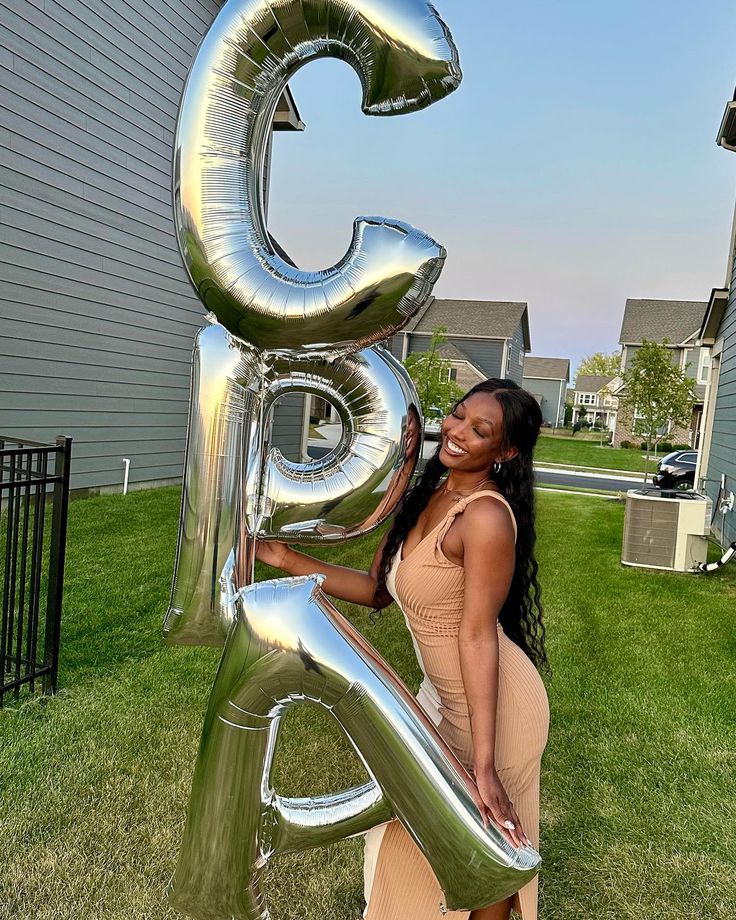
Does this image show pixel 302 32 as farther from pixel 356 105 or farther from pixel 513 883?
pixel 513 883

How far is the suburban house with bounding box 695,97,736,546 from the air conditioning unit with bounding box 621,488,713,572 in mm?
1299

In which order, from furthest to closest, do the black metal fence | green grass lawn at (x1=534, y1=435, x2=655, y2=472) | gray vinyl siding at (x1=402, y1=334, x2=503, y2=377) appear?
gray vinyl siding at (x1=402, y1=334, x2=503, y2=377) → green grass lawn at (x1=534, y1=435, x2=655, y2=472) → the black metal fence

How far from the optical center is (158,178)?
9.87 meters

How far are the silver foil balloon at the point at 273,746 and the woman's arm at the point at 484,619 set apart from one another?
9cm

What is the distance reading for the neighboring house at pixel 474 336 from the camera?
3475 cm

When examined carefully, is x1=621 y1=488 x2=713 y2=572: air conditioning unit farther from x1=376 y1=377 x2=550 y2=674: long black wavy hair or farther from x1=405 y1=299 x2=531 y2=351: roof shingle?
x1=405 y1=299 x2=531 y2=351: roof shingle

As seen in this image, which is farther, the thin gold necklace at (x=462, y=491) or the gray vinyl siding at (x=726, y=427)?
the gray vinyl siding at (x=726, y=427)

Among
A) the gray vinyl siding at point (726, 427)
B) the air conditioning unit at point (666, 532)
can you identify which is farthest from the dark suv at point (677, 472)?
the air conditioning unit at point (666, 532)

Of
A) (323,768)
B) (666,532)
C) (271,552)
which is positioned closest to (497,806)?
(271,552)

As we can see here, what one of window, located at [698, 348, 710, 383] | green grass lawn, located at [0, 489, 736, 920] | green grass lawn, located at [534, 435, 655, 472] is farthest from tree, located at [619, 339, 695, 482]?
window, located at [698, 348, 710, 383]

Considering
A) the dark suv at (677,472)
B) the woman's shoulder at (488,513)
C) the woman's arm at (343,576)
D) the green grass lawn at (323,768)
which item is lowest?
the green grass lawn at (323,768)

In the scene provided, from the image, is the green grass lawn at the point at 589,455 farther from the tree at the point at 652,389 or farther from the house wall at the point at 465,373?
the tree at the point at 652,389

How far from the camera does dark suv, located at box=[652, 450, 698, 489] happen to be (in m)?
19.5

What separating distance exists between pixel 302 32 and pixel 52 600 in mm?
3168
